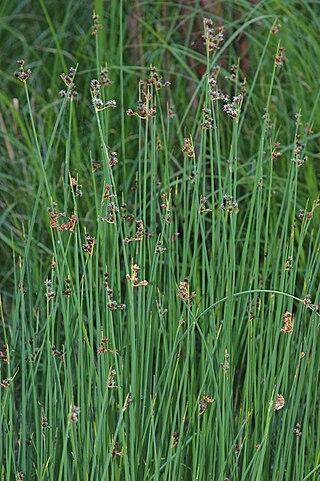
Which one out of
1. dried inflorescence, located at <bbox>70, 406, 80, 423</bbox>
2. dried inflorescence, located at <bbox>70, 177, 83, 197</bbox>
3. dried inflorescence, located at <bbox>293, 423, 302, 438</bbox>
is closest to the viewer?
dried inflorescence, located at <bbox>70, 406, 80, 423</bbox>

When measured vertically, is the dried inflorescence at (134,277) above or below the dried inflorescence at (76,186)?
below

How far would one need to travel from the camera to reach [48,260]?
8.91 ft

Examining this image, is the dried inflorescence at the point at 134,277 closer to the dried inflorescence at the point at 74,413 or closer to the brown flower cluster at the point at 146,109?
the dried inflorescence at the point at 74,413

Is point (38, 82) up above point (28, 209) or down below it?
above

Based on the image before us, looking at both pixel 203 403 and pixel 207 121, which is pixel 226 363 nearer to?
pixel 203 403

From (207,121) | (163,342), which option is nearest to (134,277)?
(207,121)

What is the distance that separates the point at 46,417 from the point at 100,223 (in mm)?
402

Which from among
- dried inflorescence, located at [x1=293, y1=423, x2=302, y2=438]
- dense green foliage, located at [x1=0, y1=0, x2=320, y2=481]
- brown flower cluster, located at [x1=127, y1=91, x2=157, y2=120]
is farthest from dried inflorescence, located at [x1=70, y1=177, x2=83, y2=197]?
dried inflorescence, located at [x1=293, y1=423, x2=302, y2=438]

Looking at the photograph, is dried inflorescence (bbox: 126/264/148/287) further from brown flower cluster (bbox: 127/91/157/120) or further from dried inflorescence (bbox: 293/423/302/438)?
dried inflorescence (bbox: 293/423/302/438)

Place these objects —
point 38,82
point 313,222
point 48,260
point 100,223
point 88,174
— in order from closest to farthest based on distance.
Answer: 1. point 100,223
2. point 313,222
3. point 48,260
4. point 88,174
5. point 38,82

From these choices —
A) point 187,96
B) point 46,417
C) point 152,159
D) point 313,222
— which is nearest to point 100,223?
point 152,159

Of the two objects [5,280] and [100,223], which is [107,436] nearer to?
[100,223]

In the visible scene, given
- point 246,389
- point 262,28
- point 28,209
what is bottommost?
point 246,389

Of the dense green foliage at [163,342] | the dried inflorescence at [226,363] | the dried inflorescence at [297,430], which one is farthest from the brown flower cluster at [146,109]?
the dried inflorescence at [297,430]
